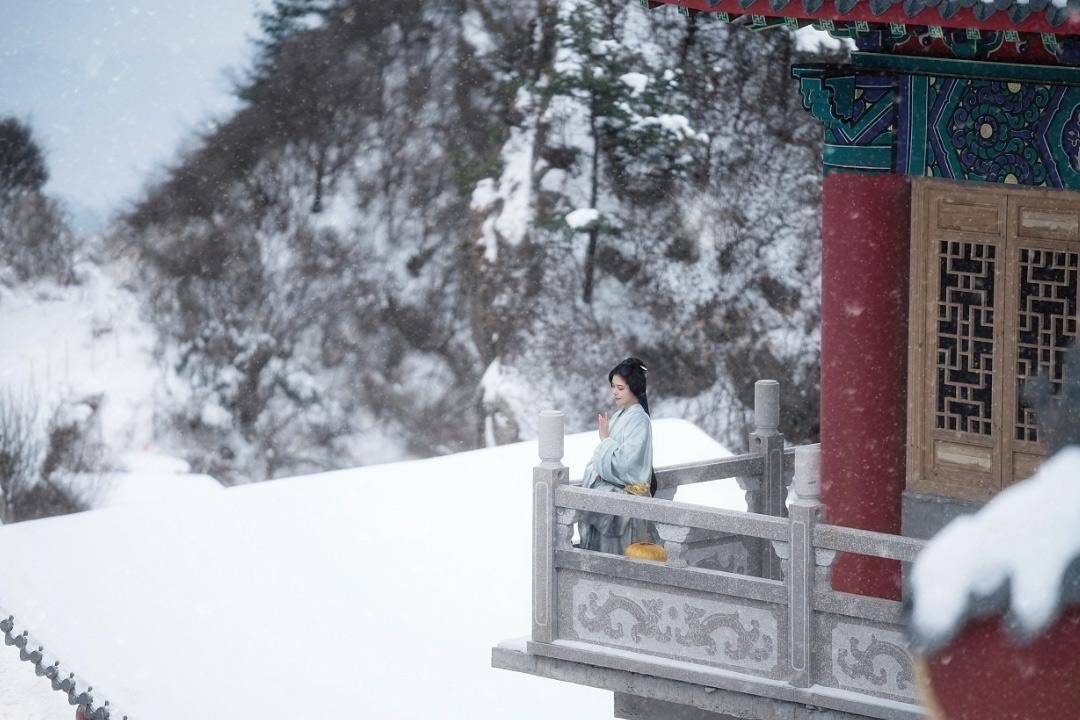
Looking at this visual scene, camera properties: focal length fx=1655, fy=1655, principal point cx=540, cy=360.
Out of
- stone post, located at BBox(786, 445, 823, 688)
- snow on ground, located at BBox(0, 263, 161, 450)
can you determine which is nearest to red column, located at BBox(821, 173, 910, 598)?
stone post, located at BBox(786, 445, 823, 688)

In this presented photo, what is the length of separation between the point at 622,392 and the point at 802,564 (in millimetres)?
1371

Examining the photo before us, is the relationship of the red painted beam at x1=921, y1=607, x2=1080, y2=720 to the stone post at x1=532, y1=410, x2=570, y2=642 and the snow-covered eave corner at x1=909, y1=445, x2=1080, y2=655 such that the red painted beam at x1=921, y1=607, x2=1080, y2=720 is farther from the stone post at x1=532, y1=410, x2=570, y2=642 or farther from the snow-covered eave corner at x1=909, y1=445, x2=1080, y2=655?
the stone post at x1=532, y1=410, x2=570, y2=642

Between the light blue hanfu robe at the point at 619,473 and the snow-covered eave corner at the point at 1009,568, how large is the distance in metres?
4.48

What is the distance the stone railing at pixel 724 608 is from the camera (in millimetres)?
6590

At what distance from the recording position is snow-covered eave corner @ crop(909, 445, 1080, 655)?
3.05 metres

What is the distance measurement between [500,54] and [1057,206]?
18.5 metres

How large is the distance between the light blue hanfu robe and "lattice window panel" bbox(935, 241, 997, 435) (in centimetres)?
138

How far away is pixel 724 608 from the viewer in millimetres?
6984

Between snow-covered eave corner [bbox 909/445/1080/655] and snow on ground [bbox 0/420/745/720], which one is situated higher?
snow-covered eave corner [bbox 909/445/1080/655]

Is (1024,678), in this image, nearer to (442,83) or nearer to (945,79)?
(945,79)

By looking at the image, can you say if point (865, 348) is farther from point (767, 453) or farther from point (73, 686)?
point (73, 686)

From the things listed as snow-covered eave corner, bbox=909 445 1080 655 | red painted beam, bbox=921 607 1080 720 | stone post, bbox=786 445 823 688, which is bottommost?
stone post, bbox=786 445 823 688

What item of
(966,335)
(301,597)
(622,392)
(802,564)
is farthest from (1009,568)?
(301,597)

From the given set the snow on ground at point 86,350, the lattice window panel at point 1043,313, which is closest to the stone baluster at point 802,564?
the lattice window panel at point 1043,313
